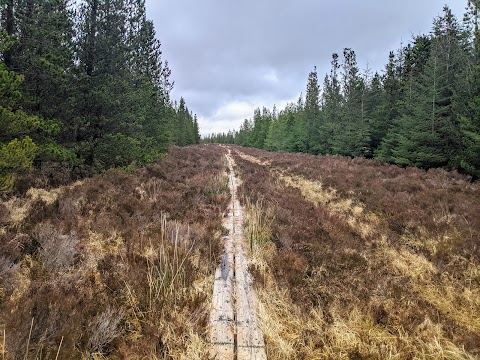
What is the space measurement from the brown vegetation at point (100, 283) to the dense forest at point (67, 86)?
2587 mm

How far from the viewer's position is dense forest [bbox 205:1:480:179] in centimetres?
1472

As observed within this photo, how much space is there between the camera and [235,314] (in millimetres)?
3846

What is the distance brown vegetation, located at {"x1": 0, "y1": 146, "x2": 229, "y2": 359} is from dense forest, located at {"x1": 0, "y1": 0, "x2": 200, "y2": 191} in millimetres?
2587

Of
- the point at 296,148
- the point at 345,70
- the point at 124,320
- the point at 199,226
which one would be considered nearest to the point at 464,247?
the point at 199,226

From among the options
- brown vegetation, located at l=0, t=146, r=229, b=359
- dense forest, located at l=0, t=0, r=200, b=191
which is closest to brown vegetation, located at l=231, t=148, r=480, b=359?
brown vegetation, located at l=0, t=146, r=229, b=359

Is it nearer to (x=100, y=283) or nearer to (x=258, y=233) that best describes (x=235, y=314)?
(x=100, y=283)

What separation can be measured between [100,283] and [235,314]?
220 centimetres

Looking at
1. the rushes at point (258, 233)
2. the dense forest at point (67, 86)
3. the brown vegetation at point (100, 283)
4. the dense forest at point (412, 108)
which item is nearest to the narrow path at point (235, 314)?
the brown vegetation at point (100, 283)

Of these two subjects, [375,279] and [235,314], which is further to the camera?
[375,279]

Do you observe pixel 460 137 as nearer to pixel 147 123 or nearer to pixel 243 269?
pixel 243 269

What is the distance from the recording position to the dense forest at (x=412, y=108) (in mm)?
14716

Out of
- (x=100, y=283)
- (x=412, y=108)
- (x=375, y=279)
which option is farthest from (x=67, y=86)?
(x=412, y=108)

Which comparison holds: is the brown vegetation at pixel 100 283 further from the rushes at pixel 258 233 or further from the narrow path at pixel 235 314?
the rushes at pixel 258 233

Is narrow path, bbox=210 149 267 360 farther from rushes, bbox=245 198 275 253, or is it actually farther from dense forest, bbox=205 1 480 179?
dense forest, bbox=205 1 480 179
